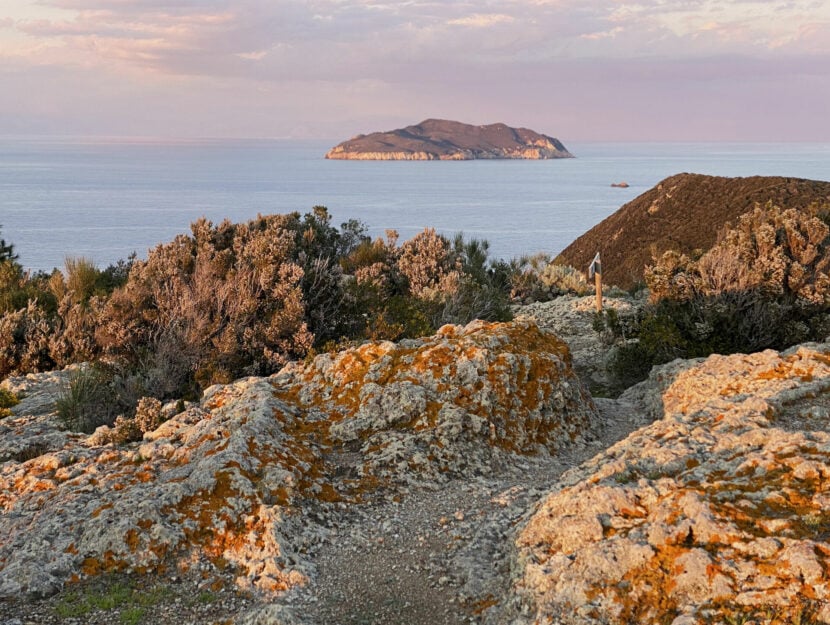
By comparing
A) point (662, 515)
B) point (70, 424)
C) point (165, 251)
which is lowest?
point (70, 424)

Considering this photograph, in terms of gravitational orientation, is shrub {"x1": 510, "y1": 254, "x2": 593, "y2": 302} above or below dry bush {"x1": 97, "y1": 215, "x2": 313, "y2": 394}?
below

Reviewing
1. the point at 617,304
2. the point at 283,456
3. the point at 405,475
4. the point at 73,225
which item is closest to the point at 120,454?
the point at 283,456

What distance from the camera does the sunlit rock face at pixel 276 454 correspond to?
5816 millimetres

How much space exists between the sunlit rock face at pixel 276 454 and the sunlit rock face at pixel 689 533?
5.68 ft

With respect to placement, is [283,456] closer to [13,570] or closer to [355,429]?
[355,429]

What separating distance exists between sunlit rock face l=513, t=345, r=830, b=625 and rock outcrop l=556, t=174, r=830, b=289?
37.2 metres

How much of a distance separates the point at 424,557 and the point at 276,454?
2.03 metres

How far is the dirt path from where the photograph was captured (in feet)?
17.3

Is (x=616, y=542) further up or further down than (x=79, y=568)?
further up

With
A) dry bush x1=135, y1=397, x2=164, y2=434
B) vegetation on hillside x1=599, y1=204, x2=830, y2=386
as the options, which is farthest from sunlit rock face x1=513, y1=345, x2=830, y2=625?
vegetation on hillside x1=599, y1=204, x2=830, y2=386

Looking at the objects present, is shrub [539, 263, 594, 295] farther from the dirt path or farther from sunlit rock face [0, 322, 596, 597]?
the dirt path

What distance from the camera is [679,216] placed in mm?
52406

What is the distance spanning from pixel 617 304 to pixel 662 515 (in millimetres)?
13887

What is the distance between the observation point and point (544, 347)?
998 centimetres
